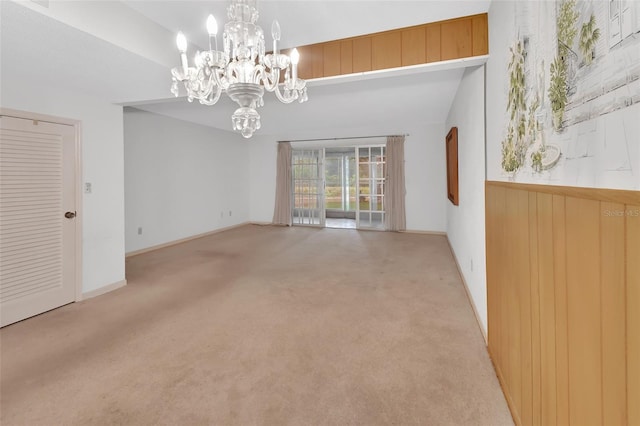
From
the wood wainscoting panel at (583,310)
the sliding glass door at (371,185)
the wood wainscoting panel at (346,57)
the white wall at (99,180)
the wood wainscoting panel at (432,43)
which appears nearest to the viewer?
the wood wainscoting panel at (583,310)

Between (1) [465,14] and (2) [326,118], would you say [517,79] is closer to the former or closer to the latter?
→ (1) [465,14]

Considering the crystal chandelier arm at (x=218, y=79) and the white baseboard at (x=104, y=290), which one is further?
the white baseboard at (x=104, y=290)

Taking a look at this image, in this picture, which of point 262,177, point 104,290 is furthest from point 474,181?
point 262,177

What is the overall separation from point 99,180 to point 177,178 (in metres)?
2.52

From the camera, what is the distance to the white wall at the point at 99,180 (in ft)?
9.64

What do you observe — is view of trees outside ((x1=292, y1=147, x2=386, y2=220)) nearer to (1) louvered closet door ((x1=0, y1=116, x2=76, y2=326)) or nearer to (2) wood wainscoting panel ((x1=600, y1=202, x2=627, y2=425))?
(1) louvered closet door ((x1=0, y1=116, x2=76, y2=326))

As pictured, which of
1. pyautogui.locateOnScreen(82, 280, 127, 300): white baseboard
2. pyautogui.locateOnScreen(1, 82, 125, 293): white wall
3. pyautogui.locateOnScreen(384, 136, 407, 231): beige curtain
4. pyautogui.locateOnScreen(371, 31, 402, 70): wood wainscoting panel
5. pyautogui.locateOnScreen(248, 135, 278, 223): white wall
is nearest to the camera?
pyautogui.locateOnScreen(371, 31, 402, 70): wood wainscoting panel

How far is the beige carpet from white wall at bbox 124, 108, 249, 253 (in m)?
1.78

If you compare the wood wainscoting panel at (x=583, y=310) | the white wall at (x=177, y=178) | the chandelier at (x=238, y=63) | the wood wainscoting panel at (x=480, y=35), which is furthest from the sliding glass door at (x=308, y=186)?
the wood wainscoting panel at (x=583, y=310)

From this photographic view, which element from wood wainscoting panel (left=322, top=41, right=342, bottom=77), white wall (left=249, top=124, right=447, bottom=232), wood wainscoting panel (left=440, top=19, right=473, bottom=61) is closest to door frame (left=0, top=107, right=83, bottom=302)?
wood wainscoting panel (left=322, top=41, right=342, bottom=77)

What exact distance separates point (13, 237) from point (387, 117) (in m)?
5.36

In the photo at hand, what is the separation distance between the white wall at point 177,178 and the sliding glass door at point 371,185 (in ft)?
9.91

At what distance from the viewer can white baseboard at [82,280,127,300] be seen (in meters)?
3.10

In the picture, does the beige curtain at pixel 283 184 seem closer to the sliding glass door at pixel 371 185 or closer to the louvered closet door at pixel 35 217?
the sliding glass door at pixel 371 185
